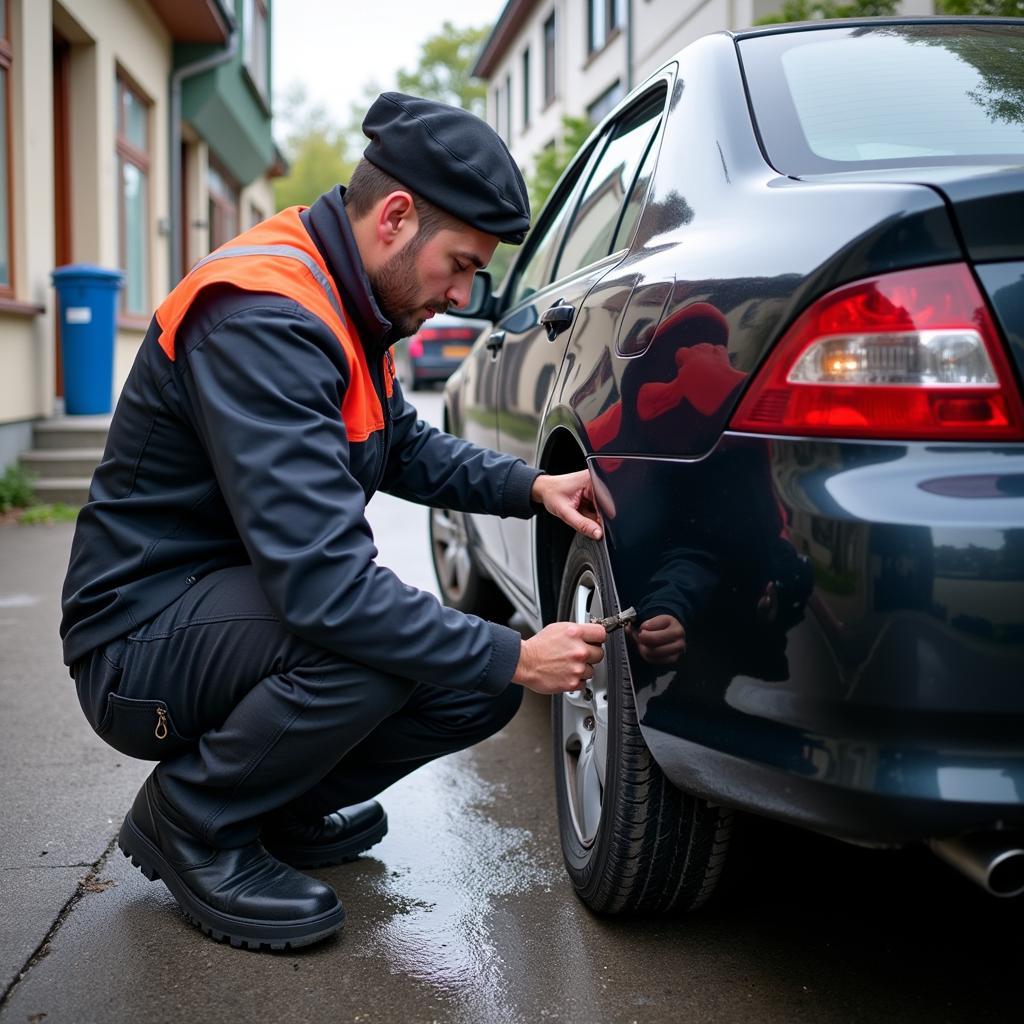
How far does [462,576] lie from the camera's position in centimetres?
439

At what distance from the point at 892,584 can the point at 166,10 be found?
1296cm

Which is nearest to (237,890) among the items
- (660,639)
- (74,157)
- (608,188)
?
(660,639)

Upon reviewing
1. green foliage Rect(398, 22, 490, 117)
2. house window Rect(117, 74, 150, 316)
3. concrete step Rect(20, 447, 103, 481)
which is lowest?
concrete step Rect(20, 447, 103, 481)

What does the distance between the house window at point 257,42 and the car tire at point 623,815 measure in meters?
16.5

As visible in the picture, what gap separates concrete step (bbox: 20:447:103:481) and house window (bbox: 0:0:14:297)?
1.11 meters

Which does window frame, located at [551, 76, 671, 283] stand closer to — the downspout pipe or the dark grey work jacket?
the dark grey work jacket

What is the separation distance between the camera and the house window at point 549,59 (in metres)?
25.9

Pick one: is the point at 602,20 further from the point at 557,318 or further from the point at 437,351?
the point at 557,318

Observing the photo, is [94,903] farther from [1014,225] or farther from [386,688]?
[1014,225]

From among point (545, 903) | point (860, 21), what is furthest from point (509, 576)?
point (860, 21)

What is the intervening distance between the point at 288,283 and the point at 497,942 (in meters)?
1.20

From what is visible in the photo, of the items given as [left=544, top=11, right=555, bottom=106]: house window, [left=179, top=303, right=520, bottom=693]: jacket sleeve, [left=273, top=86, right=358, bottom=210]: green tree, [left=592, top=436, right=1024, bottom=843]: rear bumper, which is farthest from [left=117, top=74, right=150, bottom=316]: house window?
[left=273, top=86, right=358, bottom=210]: green tree

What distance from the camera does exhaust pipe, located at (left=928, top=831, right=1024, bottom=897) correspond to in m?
1.53

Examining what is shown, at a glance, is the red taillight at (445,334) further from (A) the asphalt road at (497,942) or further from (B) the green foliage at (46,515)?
(A) the asphalt road at (497,942)
